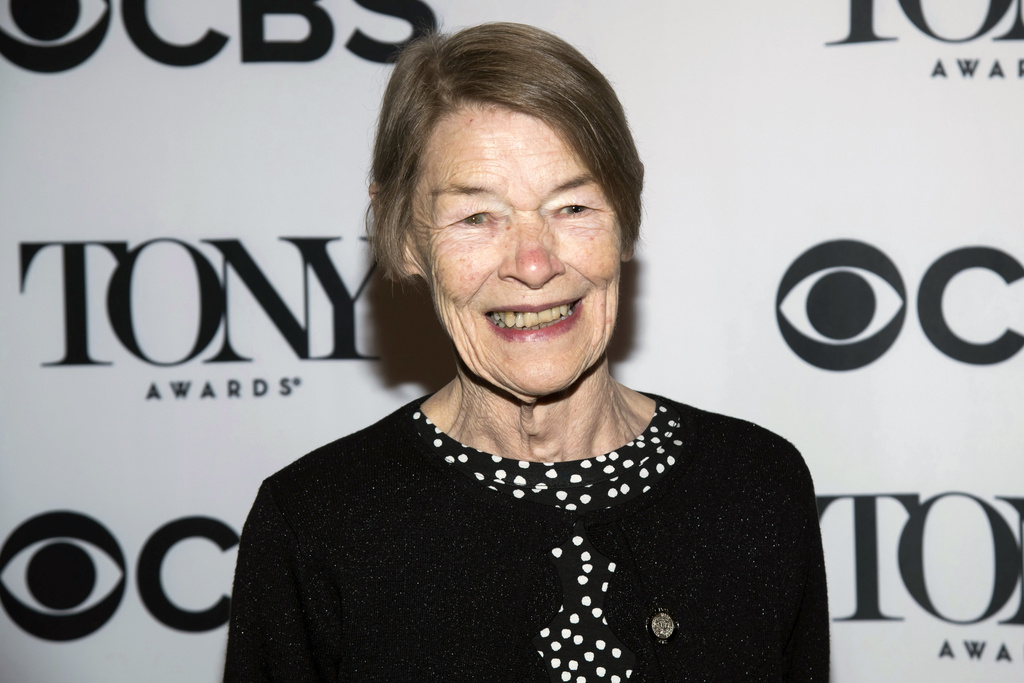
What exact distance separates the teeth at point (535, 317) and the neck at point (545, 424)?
5.1 inches

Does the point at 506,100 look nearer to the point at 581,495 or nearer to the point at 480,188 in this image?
the point at 480,188

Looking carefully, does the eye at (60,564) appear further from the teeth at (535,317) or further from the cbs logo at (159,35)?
the teeth at (535,317)

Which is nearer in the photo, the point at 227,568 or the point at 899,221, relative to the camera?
the point at 899,221

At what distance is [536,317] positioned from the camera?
118 cm

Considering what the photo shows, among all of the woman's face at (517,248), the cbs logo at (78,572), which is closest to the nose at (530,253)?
the woman's face at (517,248)

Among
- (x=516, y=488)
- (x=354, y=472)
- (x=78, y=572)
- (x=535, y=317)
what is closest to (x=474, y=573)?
(x=516, y=488)

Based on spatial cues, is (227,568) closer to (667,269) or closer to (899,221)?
(667,269)

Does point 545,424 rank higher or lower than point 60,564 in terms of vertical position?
higher

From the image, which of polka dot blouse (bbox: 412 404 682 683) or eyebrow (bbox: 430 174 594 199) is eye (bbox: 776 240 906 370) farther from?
eyebrow (bbox: 430 174 594 199)

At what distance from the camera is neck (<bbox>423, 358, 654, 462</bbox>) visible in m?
1.29

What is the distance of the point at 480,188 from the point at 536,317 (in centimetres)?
18

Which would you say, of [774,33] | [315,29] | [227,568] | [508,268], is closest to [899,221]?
[774,33]

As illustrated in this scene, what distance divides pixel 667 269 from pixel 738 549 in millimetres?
931

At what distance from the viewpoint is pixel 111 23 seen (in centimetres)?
211
